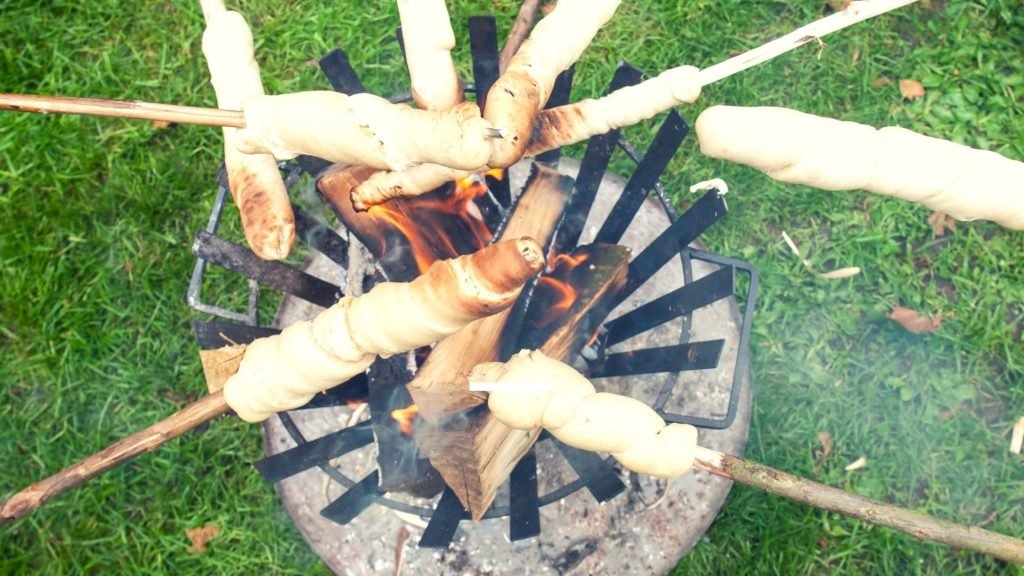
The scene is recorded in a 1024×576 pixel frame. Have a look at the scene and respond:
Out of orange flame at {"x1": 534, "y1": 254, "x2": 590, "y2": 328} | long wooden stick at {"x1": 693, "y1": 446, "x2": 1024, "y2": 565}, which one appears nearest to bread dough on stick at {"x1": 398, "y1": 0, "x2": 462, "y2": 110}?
orange flame at {"x1": 534, "y1": 254, "x2": 590, "y2": 328}

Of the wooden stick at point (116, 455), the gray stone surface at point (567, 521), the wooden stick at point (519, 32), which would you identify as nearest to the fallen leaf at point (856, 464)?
the gray stone surface at point (567, 521)

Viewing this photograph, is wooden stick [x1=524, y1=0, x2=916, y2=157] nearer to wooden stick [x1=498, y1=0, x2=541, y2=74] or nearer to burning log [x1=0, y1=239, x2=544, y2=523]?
burning log [x1=0, y1=239, x2=544, y2=523]

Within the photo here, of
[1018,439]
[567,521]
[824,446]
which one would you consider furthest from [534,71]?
[1018,439]

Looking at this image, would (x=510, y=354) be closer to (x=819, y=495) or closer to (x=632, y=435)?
(x=632, y=435)

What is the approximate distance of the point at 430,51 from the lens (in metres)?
1.78

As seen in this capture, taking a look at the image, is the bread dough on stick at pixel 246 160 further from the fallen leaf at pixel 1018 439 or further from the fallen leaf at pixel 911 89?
the fallen leaf at pixel 1018 439

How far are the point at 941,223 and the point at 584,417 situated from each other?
220 cm

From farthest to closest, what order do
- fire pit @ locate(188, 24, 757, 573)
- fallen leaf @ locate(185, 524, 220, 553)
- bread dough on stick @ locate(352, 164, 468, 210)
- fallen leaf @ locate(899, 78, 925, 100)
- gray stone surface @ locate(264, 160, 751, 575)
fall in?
Answer: fallen leaf @ locate(899, 78, 925, 100) < fallen leaf @ locate(185, 524, 220, 553) < gray stone surface @ locate(264, 160, 751, 575) < fire pit @ locate(188, 24, 757, 573) < bread dough on stick @ locate(352, 164, 468, 210)

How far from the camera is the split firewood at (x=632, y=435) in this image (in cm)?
169

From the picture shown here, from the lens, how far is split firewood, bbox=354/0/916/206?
153 centimetres

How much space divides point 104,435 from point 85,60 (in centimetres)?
165

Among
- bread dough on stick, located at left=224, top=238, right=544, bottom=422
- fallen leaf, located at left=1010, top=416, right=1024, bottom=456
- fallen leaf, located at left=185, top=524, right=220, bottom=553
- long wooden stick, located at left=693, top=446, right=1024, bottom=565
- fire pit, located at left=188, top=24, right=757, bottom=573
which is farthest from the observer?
fallen leaf, located at left=185, top=524, right=220, bottom=553

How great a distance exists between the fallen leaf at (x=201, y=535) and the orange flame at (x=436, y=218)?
1585mm

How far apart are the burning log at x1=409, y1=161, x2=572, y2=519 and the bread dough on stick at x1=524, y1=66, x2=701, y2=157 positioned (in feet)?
1.15
